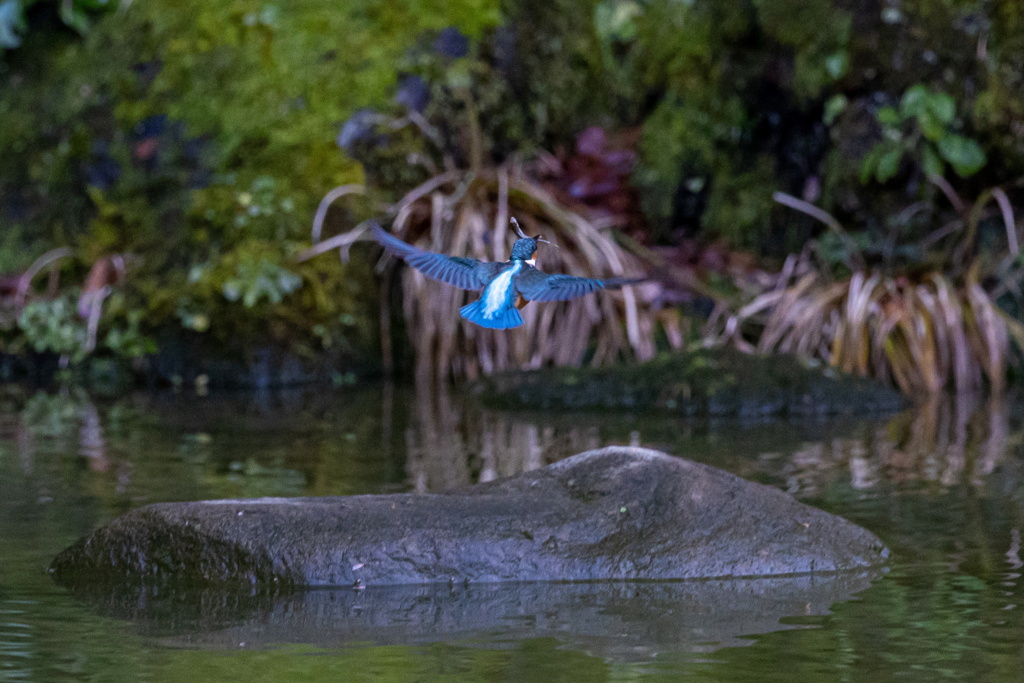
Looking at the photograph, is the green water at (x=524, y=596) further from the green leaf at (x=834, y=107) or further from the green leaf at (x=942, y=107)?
the green leaf at (x=834, y=107)

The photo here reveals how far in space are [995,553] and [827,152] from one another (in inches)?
204

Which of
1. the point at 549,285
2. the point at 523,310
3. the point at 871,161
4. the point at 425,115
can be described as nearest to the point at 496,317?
the point at 549,285

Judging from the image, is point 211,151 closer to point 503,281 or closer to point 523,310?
point 523,310

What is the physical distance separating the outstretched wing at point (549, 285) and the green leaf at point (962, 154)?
5.97 meters

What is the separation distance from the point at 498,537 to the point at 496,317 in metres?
1.02

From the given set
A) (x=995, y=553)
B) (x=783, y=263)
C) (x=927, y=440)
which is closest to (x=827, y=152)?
(x=783, y=263)

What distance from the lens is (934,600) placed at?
9.90 feet

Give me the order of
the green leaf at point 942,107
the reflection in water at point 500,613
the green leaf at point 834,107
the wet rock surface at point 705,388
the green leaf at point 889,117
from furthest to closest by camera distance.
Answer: the green leaf at point 834,107, the green leaf at point 889,117, the green leaf at point 942,107, the wet rock surface at point 705,388, the reflection in water at point 500,613

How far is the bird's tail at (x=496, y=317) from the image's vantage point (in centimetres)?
240

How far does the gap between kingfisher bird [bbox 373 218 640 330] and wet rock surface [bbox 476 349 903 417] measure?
4.07 m

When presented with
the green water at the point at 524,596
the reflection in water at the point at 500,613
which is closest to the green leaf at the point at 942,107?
the green water at the point at 524,596

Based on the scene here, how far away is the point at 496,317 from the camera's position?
2400mm

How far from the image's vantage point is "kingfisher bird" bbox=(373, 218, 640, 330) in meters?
2.44

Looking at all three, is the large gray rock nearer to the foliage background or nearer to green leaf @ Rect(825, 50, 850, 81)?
the foliage background
